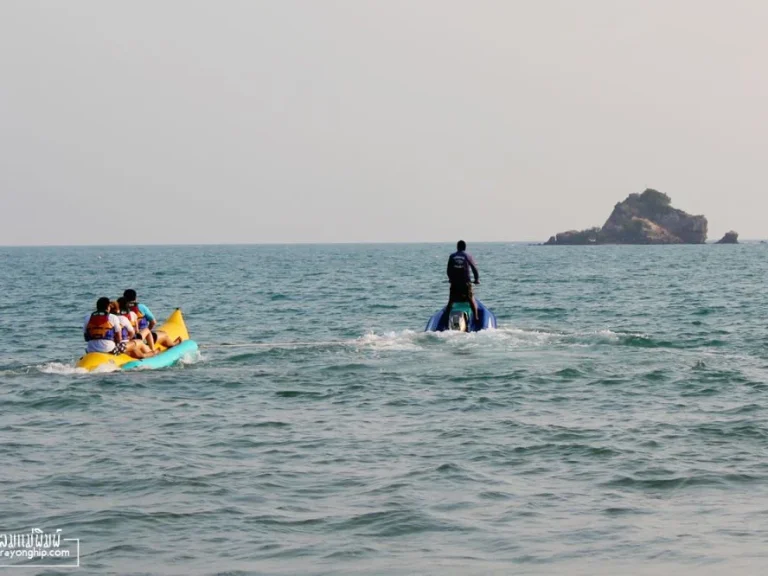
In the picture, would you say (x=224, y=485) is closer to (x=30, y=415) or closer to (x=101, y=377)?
(x=30, y=415)

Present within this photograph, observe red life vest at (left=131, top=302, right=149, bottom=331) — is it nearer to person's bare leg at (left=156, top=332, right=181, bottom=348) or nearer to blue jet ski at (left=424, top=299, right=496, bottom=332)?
person's bare leg at (left=156, top=332, right=181, bottom=348)

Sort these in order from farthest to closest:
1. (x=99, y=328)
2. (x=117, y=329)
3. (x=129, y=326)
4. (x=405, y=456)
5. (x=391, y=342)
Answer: (x=391, y=342)
(x=129, y=326)
(x=117, y=329)
(x=99, y=328)
(x=405, y=456)

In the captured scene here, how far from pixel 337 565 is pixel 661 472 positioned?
3.98 m

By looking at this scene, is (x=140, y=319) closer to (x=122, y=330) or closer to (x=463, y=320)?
(x=122, y=330)

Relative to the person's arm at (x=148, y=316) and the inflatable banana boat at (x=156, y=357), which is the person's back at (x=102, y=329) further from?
the person's arm at (x=148, y=316)

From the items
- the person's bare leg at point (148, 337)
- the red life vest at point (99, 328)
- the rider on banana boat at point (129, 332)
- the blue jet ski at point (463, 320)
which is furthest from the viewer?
the blue jet ski at point (463, 320)

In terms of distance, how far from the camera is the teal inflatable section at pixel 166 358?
18.1 m

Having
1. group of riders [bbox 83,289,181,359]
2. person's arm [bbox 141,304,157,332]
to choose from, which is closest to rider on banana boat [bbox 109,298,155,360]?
group of riders [bbox 83,289,181,359]

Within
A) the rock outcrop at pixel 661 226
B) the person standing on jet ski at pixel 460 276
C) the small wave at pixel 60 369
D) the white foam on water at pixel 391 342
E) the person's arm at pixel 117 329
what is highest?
the rock outcrop at pixel 661 226

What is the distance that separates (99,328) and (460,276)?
769cm

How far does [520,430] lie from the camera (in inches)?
493

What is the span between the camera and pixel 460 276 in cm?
2164

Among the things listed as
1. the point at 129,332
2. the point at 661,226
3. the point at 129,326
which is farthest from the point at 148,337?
the point at 661,226

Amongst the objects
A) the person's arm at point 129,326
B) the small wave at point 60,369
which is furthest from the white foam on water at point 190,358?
the small wave at point 60,369
